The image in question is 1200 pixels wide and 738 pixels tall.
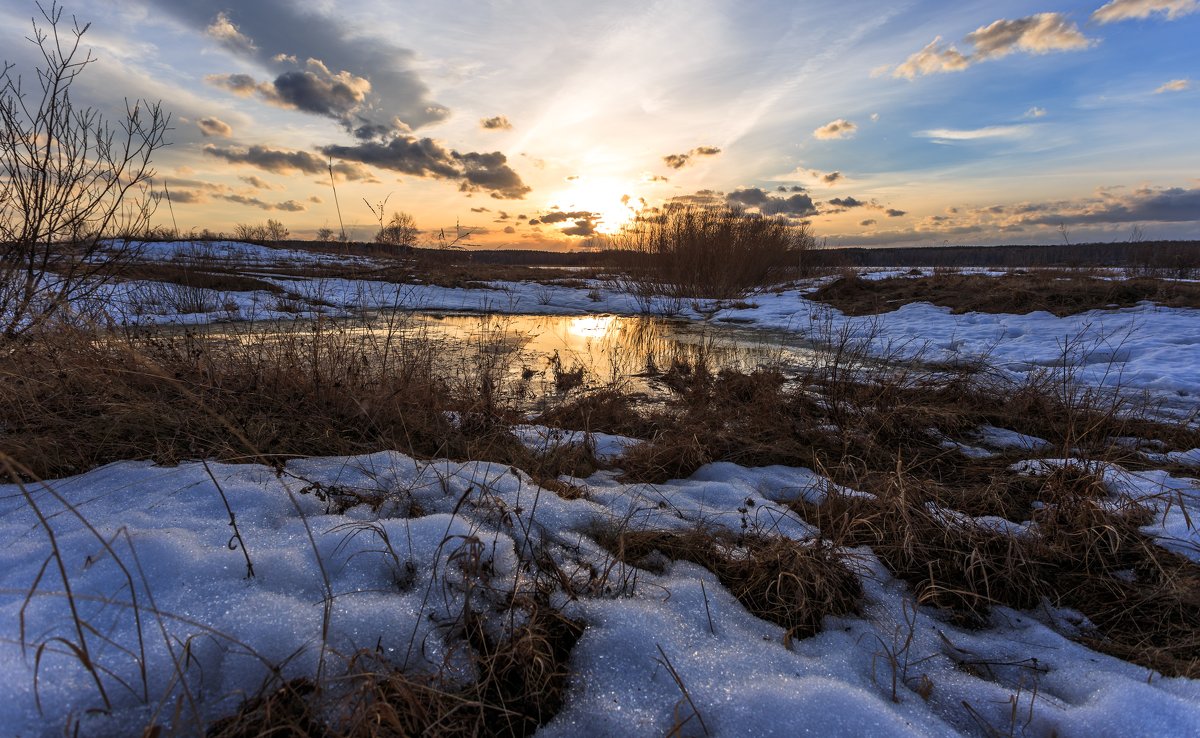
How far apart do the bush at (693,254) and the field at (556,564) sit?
1085 cm

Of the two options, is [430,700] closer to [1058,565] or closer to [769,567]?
[769,567]

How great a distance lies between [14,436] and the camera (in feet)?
7.39

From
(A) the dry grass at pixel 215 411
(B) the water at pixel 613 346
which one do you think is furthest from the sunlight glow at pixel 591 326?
(A) the dry grass at pixel 215 411

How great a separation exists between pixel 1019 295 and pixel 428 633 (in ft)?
40.9

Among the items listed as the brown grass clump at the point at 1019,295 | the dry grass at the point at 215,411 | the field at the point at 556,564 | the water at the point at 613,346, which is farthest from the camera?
the brown grass clump at the point at 1019,295

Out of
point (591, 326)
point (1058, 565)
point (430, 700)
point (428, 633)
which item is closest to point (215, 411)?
point (428, 633)

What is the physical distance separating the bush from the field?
1085cm

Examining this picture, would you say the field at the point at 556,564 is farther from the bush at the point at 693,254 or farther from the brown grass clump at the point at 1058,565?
the bush at the point at 693,254

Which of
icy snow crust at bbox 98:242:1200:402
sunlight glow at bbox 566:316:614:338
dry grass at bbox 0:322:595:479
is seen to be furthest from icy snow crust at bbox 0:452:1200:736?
sunlight glow at bbox 566:316:614:338

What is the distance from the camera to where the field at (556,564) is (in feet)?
3.76

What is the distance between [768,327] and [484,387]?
8.19 m

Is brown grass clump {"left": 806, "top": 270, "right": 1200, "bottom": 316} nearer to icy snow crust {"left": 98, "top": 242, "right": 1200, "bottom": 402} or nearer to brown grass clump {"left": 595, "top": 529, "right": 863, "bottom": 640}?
icy snow crust {"left": 98, "top": 242, "right": 1200, "bottom": 402}

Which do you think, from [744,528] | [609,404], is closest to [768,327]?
[609,404]

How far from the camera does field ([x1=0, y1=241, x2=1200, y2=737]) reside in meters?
1.15
